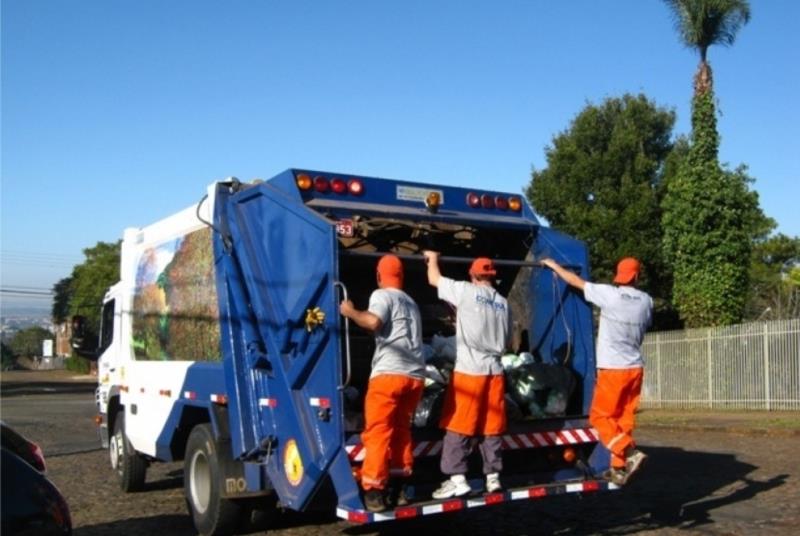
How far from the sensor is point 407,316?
622 cm

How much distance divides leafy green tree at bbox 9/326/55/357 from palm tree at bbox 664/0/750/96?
321 feet

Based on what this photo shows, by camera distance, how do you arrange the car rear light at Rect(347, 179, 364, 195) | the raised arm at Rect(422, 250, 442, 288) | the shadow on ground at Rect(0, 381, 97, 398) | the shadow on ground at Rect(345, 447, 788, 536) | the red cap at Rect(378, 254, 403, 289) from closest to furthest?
the red cap at Rect(378, 254, 403, 289) < the raised arm at Rect(422, 250, 442, 288) < the car rear light at Rect(347, 179, 364, 195) < the shadow on ground at Rect(345, 447, 788, 536) < the shadow on ground at Rect(0, 381, 97, 398)

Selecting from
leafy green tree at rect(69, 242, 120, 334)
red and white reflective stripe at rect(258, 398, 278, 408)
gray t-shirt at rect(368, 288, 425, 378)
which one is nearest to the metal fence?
gray t-shirt at rect(368, 288, 425, 378)

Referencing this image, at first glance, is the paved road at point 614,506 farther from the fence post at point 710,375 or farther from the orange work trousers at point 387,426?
the fence post at point 710,375

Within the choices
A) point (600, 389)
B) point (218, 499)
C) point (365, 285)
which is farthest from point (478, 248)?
point (218, 499)

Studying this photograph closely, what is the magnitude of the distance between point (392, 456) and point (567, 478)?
1659 mm

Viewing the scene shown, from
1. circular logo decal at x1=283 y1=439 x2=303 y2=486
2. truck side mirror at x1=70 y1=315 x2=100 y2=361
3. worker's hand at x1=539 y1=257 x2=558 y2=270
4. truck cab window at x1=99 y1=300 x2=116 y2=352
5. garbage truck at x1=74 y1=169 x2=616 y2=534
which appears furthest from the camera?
truck side mirror at x1=70 y1=315 x2=100 y2=361

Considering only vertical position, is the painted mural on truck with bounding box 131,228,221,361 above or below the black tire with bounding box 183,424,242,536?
above

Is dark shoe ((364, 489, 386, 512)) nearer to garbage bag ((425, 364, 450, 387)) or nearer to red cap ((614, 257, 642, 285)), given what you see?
garbage bag ((425, 364, 450, 387))

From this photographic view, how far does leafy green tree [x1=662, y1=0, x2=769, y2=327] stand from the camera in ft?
72.6

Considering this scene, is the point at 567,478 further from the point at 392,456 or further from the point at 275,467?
the point at 275,467

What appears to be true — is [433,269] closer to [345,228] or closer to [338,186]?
[345,228]

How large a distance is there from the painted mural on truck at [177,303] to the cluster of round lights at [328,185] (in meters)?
1.12

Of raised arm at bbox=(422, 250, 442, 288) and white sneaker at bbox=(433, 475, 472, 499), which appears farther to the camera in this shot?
raised arm at bbox=(422, 250, 442, 288)
